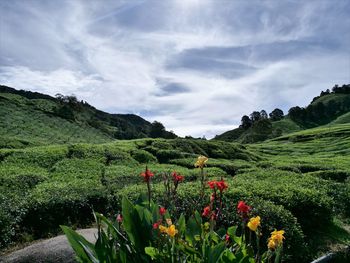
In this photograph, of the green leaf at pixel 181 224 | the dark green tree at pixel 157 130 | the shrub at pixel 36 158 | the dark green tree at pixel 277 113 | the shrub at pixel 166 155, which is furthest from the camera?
the dark green tree at pixel 277 113

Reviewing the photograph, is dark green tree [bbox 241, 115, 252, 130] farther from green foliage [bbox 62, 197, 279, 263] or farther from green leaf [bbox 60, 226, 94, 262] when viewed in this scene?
green leaf [bbox 60, 226, 94, 262]

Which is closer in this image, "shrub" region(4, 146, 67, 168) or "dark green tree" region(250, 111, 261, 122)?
"shrub" region(4, 146, 67, 168)

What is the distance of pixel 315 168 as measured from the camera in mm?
27578

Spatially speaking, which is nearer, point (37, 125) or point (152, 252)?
point (152, 252)

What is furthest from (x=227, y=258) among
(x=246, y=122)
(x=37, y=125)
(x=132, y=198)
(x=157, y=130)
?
(x=246, y=122)

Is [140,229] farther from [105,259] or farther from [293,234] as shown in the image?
[293,234]

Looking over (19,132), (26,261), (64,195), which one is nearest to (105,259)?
(26,261)

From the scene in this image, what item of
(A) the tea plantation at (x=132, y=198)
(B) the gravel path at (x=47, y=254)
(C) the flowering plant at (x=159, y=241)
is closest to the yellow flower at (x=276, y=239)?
(C) the flowering plant at (x=159, y=241)

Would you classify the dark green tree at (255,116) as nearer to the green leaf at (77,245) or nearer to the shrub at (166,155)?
the shrub at (166,155)

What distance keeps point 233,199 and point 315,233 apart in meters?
2.91

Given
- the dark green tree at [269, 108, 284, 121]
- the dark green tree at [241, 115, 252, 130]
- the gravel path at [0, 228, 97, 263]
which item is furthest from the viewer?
the dark green tree at [269, 108, 284, 121]

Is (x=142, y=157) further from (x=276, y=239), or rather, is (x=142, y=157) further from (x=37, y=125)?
(x=37, y=125)

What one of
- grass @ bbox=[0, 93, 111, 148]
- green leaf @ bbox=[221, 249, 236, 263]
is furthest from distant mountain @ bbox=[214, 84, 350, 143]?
green leaf @ bbox=[221, 249, 236, 263]

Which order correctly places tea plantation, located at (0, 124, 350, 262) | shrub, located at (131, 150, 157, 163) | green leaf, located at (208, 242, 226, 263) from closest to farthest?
green leaf, located at (208, 242, 226, 263), tea plantation, located at (0, 124, 350, 262), shrub, located at (131, 150, 157, 163)
